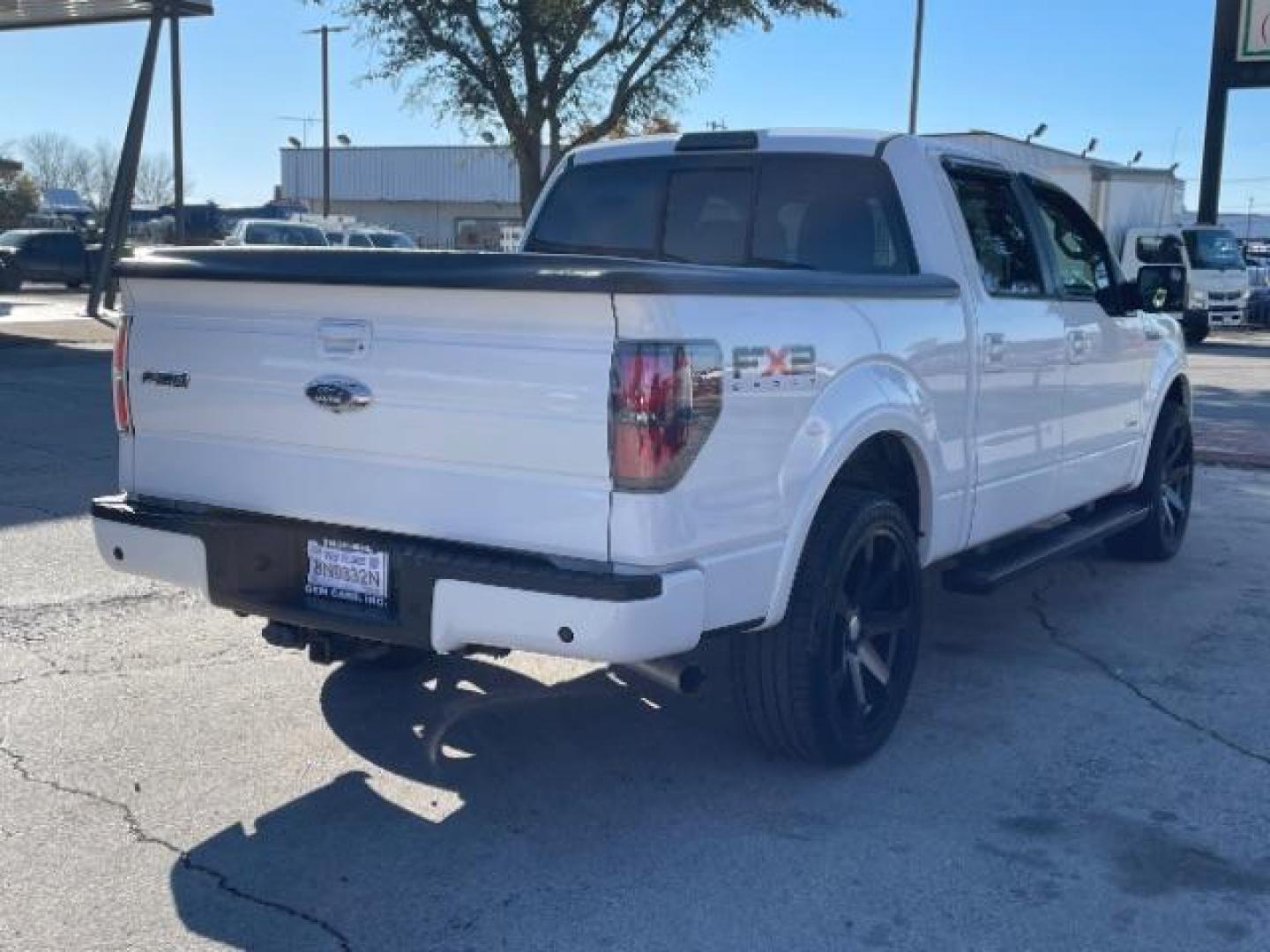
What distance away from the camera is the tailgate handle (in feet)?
12.7

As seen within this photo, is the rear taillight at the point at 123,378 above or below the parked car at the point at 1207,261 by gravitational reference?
below

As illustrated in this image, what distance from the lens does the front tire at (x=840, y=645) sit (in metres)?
4.25

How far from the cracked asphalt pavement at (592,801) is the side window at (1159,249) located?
2394cm

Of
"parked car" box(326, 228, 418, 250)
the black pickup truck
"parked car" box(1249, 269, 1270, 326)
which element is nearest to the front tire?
"parked car" box(326, 228, 418, 250)

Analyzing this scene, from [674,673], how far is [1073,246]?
3529 mm

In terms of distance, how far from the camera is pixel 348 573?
3955 millimetres

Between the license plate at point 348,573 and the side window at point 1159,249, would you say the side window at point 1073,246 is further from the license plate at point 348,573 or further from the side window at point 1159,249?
the side window at point 1159,249

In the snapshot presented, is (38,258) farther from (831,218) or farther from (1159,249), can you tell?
(831,218)

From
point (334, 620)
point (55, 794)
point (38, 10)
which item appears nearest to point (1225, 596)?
point (334, 620)

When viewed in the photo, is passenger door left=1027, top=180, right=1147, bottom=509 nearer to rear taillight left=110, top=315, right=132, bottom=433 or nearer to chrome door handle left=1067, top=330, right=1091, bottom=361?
chrome door handle left=1067, top=330, right=1091, bottom=361

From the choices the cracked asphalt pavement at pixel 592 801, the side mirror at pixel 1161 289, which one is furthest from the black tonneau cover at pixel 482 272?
the side mirror at pixel 1161 289

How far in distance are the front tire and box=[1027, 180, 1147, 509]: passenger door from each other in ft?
5.71

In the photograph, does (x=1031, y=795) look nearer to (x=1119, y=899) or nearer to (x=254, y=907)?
(x=1119, y=899)

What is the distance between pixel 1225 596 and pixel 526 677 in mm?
3753
